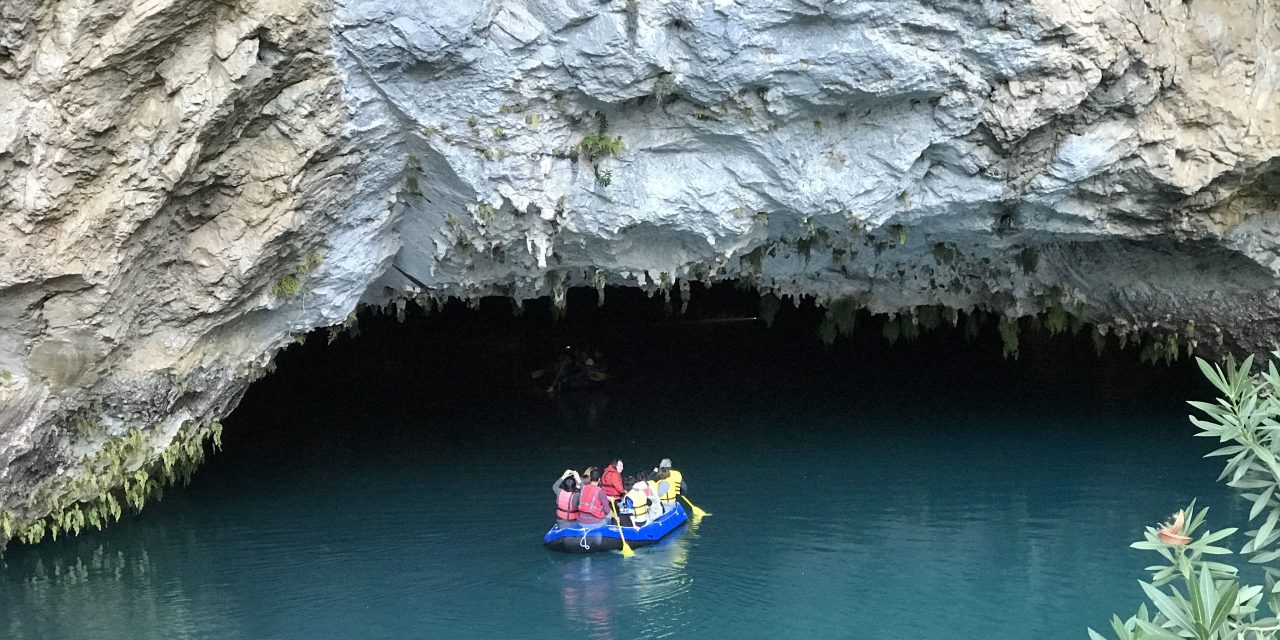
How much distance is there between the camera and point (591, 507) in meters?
10.8

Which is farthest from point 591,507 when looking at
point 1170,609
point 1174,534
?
point 1174,534

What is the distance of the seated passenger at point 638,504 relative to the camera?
11.0 m

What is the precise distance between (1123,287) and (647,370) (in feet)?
37.9

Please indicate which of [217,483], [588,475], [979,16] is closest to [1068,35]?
[979,16]

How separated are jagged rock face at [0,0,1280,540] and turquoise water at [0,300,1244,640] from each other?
1.70 m

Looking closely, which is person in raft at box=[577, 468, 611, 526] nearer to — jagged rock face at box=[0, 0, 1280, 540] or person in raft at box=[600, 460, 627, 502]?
person in raft at box=[600, 460, 627, 502]

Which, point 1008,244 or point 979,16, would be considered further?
point 1008,244

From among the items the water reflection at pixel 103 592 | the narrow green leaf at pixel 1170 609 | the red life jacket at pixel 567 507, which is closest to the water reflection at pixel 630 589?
the red life jacket at pixel 567 507

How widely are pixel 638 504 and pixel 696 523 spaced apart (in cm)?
94

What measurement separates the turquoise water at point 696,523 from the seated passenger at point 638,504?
0.34m

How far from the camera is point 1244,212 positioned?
11492mm

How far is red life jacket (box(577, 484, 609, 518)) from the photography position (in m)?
10.8

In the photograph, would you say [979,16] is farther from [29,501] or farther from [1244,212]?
[29,501]

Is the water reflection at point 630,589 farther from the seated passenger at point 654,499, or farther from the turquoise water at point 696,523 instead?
the seated passenger at point 654,499
